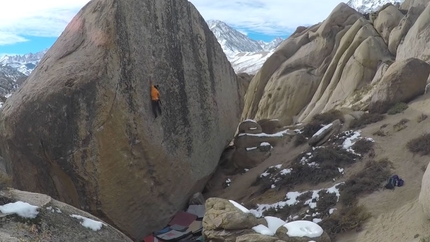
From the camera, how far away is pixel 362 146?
17.7 metres

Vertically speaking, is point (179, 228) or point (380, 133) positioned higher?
point (380, 133)

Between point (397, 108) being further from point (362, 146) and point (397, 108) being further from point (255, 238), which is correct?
point (255, 238)

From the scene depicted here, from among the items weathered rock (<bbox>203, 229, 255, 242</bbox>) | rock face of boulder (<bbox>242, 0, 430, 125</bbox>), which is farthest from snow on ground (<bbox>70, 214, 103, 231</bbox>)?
rock face of boulder (<bbox>242, 0, 430, 125</bbox>)

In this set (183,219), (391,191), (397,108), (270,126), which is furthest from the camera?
(270,126)

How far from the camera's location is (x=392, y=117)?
19609 mm

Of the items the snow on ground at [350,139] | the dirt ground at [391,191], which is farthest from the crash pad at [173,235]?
the snow on ground at [350,139]

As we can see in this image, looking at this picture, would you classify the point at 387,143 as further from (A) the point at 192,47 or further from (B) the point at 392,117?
(A) the point at 192,47

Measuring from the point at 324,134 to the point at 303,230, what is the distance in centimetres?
969

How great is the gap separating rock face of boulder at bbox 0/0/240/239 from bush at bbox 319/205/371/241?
5.73 m

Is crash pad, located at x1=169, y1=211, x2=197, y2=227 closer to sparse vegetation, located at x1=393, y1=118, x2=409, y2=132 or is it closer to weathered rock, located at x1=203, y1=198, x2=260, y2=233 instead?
weathered rock, located at x1=203, y1=198, x2=260, y2=233

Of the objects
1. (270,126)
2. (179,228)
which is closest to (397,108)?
(270,126)

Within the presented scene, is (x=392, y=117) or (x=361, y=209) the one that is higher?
(x=392, y=117)

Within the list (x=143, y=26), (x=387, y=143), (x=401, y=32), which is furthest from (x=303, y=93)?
(x=143, y=26)

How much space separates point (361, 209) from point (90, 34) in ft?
35.8
